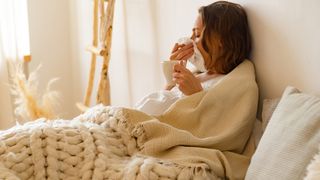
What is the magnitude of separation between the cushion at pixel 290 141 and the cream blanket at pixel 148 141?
0.14 m

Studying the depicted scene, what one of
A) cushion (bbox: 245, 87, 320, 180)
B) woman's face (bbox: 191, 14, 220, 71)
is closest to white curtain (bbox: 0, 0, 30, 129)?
woman's face (bbox: 191, 14, 220, 71)

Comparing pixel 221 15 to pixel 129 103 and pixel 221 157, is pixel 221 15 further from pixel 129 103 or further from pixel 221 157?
pixel 129 103

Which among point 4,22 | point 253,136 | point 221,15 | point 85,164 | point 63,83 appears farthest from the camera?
point 63,83

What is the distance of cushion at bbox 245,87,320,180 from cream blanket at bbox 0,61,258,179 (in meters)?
0.14

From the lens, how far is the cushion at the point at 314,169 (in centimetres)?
84

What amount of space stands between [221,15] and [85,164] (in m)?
0.67

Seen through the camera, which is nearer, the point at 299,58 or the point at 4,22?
the point at 299,58

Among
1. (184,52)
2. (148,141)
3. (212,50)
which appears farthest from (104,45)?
(148,141)

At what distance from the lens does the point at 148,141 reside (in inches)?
48.6

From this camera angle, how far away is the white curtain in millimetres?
2504

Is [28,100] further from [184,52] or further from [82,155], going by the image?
[82,155]

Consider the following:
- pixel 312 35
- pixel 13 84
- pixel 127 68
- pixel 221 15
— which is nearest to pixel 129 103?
pixel 127 68

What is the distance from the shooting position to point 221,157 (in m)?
1.20

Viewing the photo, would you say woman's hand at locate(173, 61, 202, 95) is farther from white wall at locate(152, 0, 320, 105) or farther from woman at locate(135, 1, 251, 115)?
white wall at locate(152, 0, 320, 105)
